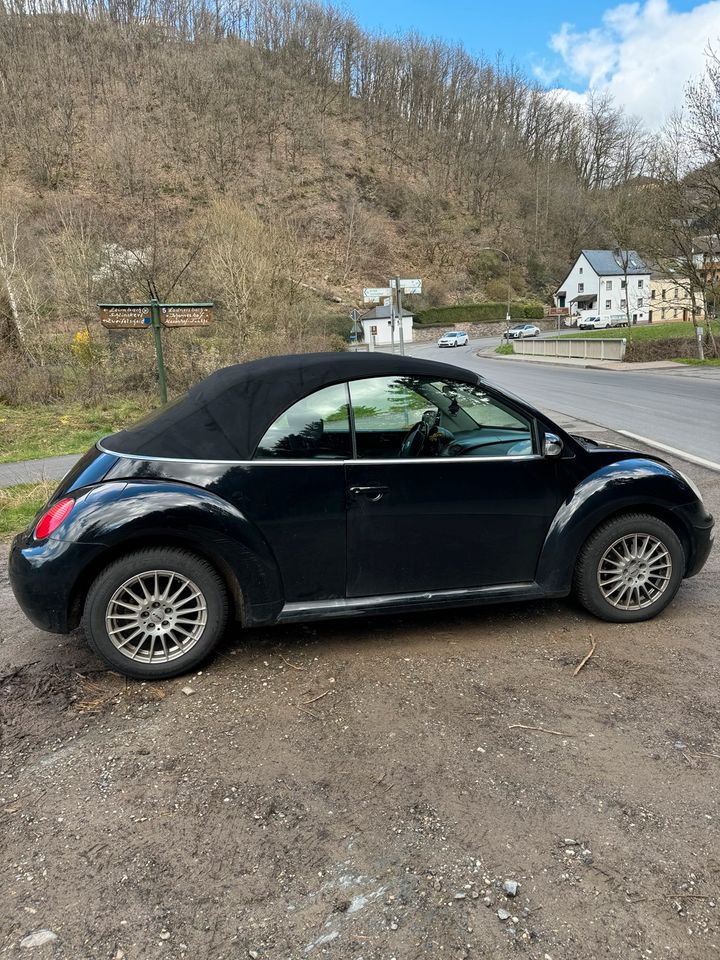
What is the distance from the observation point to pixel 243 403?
3582 mm

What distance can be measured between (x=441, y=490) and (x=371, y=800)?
5.56ft

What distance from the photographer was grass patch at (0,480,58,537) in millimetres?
6807

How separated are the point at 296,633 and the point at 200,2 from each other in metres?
117

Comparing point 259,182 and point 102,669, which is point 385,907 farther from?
point 259,182

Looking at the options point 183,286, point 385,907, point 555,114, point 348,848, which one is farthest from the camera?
point 555,114

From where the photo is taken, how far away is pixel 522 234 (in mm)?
97875

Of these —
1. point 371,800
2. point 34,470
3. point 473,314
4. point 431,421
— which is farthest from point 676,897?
point 473,314

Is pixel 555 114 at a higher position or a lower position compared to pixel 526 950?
higher

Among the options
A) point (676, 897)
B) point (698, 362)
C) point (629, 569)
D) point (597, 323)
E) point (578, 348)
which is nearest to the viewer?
point (676, 897)

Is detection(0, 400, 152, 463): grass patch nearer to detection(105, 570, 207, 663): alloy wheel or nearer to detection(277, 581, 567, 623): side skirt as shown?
detection(105, 570, 207, 663): alloy wheel

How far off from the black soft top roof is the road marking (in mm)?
6000

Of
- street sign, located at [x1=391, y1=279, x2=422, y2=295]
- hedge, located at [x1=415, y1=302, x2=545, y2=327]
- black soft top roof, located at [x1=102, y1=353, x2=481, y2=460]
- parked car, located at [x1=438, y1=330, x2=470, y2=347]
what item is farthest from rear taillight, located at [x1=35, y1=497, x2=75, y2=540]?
hedge, located at [x1=415, y1=302, x2=545, y2=327]

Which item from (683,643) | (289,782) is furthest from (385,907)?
(683,643)

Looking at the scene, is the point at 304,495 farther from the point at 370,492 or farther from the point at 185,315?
the point at 185,315
